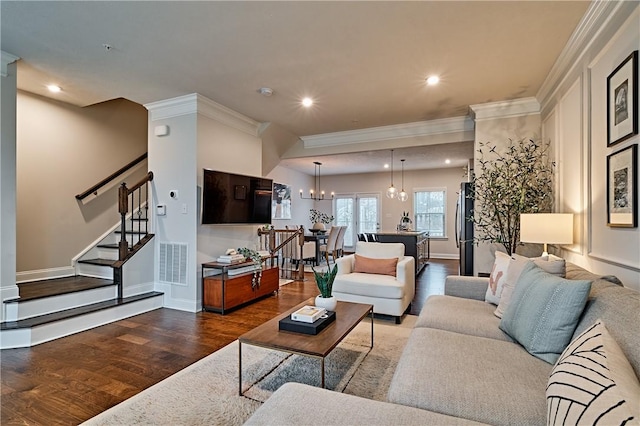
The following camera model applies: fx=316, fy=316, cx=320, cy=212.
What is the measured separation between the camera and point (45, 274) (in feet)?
13.9

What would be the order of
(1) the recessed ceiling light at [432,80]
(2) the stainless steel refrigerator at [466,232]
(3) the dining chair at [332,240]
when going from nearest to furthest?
(1) the recessed ceiling light at [432,80]
(2) the stainless steel refrigerator at [466,232]
(3) the dining chair at [332,240]

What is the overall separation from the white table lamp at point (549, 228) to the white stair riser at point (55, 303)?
4686mm

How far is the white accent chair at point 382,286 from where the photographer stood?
353cm

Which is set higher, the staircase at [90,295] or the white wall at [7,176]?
the white wall at [7,176]

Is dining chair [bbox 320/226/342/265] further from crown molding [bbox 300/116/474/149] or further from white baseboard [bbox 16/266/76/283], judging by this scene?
white baseboard [bbox 16/266/76/283]

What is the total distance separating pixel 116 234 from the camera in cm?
503

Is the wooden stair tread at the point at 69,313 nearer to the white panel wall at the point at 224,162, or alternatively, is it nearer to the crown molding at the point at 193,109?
the white panel wall at the point at 224,162

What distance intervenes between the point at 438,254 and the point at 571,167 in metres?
6.60

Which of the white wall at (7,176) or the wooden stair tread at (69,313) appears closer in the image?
the wooden stair tread at (69,313)

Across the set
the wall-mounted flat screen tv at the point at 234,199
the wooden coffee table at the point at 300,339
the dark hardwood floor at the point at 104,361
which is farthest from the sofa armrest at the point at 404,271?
the wall-mounted flat screen tv at the point at 234,199

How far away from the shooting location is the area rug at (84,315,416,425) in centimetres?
189

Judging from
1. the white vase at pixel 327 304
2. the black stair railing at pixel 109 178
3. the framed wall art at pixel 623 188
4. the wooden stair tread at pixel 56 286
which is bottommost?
the wooden stair tread at pixel 56 286

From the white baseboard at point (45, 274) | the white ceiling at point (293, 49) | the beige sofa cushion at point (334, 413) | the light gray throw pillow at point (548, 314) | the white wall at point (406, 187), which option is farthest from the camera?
the white wall at point (406, 187)

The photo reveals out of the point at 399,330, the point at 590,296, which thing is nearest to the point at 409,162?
the point at 399,330
